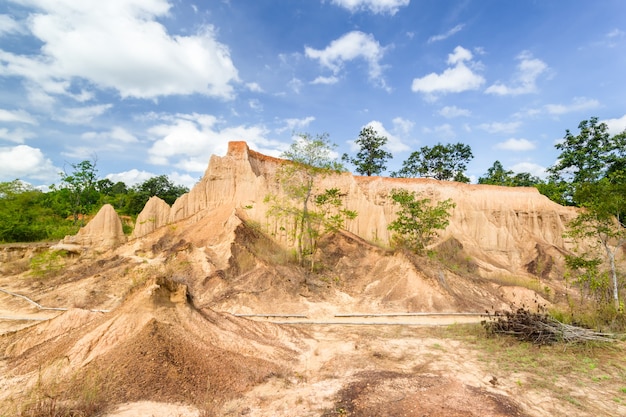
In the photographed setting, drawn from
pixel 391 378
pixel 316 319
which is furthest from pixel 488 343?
pixel 316 319

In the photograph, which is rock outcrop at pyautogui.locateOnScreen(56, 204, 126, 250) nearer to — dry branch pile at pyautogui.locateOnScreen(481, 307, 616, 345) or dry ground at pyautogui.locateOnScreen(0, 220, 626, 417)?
dry ground at pyautogui.locateOnScreen(0, 220, 626, 417)

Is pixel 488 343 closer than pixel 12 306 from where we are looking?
Yes

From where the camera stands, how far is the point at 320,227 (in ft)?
76.4

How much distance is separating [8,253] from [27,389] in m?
21.0

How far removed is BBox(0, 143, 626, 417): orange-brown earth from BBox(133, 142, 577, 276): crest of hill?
0.18 meters

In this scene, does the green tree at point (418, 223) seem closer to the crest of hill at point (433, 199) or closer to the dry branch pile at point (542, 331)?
the crest of hill at point (433, 199)

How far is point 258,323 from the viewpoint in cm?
1005

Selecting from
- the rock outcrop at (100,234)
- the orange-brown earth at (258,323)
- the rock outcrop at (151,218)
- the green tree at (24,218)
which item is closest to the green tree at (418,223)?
the orange-brown earth at (258,323)

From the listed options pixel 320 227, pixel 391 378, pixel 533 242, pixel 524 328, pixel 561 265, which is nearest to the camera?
pixel 391 378

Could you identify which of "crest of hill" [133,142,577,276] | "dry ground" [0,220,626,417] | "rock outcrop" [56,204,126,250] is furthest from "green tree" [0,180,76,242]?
"dry ground" [0,220,626,417]

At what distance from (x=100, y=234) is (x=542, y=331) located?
2400cm

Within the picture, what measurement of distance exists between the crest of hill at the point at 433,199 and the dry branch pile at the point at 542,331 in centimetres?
1385

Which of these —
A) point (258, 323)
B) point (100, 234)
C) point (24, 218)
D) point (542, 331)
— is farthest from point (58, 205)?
point (542, 331)

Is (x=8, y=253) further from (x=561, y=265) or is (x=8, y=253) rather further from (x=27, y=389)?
(x=561, y=265)
